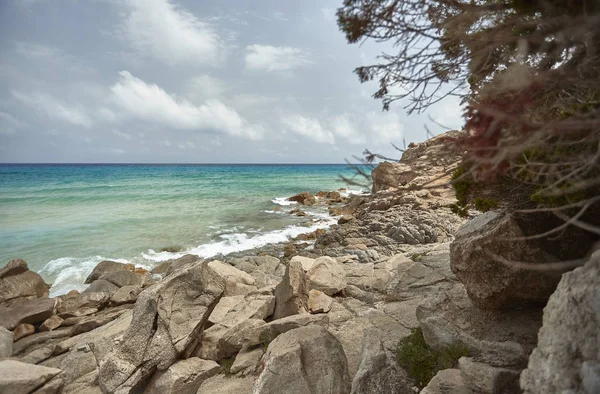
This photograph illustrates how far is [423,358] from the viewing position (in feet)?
17.2

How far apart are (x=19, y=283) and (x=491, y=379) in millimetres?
17115

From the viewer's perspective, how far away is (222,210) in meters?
32.9

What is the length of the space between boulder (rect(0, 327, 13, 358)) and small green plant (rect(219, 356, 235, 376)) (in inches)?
300

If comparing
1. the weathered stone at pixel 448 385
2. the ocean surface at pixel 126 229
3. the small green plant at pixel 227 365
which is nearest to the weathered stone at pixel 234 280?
the small green plant at pixel 227 365

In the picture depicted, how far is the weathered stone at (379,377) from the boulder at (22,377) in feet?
23.1

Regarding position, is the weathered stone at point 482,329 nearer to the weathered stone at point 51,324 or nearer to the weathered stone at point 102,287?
the weathered stone at point 51,324

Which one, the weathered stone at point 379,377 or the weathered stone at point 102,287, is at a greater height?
the weathered stone at point 379,377

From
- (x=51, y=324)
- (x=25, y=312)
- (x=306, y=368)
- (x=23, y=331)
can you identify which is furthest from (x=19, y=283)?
(x=306, y=368)

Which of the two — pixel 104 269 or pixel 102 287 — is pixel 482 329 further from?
pixel 104 269

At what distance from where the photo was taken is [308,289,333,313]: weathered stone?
8.57 meters

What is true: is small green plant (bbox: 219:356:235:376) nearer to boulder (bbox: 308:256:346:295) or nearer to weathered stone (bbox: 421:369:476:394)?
boulder (bbox: 308:256:346:295)

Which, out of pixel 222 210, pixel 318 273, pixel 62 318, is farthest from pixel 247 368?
pixel 222 210

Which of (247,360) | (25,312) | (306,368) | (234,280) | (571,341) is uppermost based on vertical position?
(571,341)

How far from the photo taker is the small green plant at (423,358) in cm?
490
